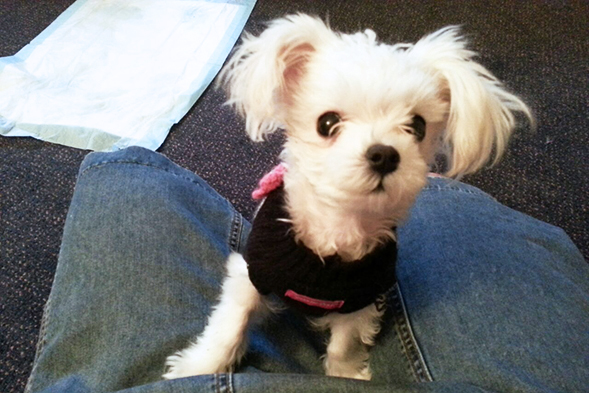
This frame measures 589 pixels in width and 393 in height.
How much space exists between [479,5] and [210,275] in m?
1.79

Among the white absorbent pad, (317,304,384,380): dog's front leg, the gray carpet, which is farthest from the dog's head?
the white absorbent pad

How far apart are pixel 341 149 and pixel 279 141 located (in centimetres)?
96

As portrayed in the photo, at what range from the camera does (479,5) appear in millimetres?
2059

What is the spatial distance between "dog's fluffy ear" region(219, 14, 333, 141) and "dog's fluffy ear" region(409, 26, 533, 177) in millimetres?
143

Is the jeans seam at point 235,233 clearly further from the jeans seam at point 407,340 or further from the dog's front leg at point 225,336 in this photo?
the jeans seam at point 407,340

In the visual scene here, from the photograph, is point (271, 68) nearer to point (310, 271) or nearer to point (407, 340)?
point (310, 271)

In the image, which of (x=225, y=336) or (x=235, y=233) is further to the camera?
(x=235, y=233)

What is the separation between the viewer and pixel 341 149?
58 cm

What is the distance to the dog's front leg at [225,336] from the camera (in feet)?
2.38

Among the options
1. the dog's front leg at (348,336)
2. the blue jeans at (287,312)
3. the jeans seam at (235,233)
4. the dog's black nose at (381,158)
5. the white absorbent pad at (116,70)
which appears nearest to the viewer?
the dog's black nose at (381,158)

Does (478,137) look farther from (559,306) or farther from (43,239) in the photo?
(43,239)

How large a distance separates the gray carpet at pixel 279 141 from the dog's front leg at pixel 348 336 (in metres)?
0.57

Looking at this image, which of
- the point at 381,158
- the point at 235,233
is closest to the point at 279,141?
the point at 235,233

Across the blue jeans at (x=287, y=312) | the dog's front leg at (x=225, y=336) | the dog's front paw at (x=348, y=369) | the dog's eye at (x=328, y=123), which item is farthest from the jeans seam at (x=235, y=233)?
the dog's eye at (x=328, y=123)
